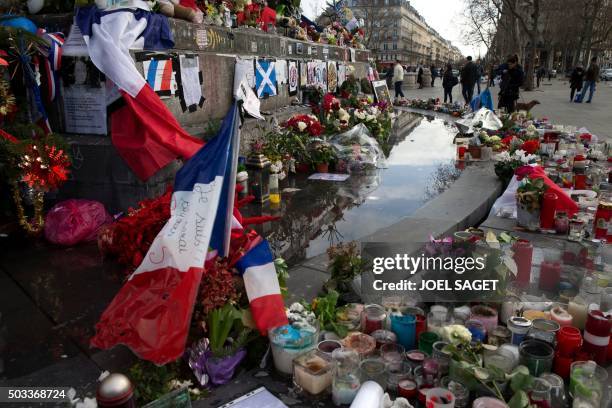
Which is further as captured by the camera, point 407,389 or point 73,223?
point 73,223

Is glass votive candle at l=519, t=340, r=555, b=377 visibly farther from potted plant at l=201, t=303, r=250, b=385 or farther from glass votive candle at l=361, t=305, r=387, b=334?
potted plant at l=201, t=303, r=250, b=385

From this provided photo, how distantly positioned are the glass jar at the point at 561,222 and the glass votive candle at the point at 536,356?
2512 mm

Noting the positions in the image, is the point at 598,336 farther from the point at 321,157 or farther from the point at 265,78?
the point at 265,78

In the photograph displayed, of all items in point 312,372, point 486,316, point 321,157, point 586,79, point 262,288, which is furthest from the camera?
point 586,79

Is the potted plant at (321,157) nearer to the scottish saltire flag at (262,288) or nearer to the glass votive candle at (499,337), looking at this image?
the scottish saltire flag at (262,288)

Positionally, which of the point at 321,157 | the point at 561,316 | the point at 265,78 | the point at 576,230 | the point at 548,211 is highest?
the point at 265,78

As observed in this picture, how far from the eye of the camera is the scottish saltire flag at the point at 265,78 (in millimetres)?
9479

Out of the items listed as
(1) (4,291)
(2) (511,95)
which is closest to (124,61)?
(1) (4,291)

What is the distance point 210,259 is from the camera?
3.14 metres

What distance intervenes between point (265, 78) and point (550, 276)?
7481 mm

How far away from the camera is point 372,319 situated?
3162 mm

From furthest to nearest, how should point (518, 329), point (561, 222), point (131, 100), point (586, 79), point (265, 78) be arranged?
point (586, 79) < point (265, 78) < point (131, 100) < point (561, 222) < point (518, 329)

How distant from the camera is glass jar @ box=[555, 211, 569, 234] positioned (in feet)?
16.0

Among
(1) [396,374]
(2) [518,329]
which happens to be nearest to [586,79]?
(2) [518,329]
